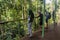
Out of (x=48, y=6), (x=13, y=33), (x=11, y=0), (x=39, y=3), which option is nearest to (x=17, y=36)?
(x=13, y=33)

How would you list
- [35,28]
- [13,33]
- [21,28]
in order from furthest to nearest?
[35,28] → [21,28] → [13,33]

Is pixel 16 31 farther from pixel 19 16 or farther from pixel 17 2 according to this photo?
pixel 17 2

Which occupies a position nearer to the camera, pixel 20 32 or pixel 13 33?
pixel 13 33

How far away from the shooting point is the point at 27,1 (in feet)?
43.5

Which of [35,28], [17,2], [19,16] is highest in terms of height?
[17,2]

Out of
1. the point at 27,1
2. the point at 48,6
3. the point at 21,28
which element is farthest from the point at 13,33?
the point at 48,6

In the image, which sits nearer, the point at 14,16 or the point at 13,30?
the point at 13,30

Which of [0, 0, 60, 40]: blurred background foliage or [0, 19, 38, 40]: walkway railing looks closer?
[0, 19, 38, 40]: walkway railing

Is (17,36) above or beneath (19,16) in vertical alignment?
beneath

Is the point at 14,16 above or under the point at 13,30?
above

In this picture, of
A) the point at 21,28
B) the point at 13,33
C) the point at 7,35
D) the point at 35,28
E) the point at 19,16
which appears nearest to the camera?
the point at 7,35

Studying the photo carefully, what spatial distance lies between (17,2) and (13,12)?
110 centimetres

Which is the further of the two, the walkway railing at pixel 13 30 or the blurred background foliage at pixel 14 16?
the blurred background foliage at pixel 14 16

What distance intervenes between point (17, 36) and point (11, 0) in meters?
2.66
